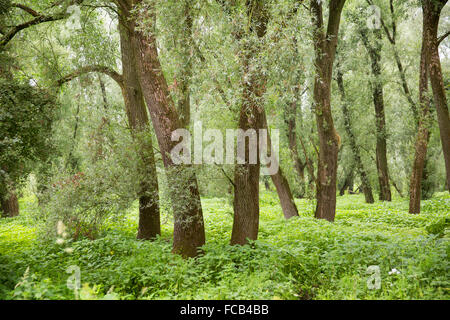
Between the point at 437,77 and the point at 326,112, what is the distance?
3.61m

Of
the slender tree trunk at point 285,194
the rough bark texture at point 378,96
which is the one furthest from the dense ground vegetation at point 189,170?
the rough bark texture at point 378,96

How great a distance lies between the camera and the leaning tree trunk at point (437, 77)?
9.98 m

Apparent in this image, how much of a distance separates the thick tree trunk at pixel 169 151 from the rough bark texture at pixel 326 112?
5162mm

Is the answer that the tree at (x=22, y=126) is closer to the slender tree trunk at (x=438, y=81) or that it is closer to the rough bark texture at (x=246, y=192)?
the rough bark texture at (x=246, y=192)

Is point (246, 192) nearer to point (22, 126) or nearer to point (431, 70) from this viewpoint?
point (22, 126)

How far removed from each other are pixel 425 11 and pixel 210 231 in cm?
990

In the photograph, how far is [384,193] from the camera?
1939cm

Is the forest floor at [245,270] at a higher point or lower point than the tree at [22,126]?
lower

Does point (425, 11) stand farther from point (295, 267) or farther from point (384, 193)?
point (384, 193)

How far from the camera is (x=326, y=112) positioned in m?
10.4

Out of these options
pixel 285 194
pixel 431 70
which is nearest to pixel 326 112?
pixel 285 194

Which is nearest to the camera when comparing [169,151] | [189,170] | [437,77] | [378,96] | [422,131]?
[189,170]

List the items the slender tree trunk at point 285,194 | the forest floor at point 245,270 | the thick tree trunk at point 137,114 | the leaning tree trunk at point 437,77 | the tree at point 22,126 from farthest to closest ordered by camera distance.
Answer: the slender tree trunk at point 285,194 → the leaning tree trunk at point 437,77 → the thick tree trunk at point 137,114 → the tree at point 22,126 → the forest floor at point 245,270

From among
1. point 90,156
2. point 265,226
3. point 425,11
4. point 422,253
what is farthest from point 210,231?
point 425,11
